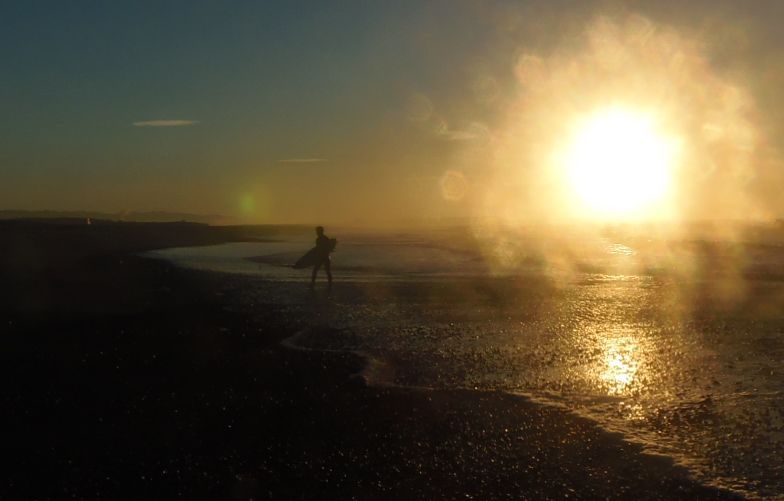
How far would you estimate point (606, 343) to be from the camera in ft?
54.1

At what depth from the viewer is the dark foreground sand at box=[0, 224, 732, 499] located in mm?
7613

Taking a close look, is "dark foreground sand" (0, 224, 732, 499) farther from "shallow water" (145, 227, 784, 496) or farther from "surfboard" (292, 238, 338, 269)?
"surfboard" (292, 238, 338, 269)

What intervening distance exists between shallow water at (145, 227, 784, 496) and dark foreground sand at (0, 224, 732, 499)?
0.97 metres

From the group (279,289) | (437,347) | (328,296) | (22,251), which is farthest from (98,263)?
(437,347)

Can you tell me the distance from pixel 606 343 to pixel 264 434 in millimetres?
9788

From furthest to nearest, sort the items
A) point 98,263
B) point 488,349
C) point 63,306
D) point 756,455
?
1. point 98,263
2. point 63,306
3. point 488,349
4. point 756,455

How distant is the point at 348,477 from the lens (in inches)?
309

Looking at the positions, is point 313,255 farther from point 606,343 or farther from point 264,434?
point 264,434

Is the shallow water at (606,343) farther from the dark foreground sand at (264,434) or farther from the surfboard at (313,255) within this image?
the dark foreground sand at (264,434)

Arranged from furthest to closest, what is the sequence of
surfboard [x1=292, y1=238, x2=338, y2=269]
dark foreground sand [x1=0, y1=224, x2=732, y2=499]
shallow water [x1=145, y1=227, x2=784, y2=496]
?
surfboard [x1=292, y1=238, x2=338, y2=269]
shallow water [x1=145, y1=227, x2=784, y2=496]
dark foreground sand [x1=0, y1=224, x2=732, y2=499]

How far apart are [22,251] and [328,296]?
1308 inches

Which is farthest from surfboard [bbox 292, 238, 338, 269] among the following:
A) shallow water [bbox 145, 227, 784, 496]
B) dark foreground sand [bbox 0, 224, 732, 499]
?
dark foreground sand [bbox 0, 224, 732, 499]

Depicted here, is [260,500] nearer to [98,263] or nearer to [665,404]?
[665,404]

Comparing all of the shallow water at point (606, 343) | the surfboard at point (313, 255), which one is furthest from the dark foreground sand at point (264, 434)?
the surfboard at point (313, 255)
